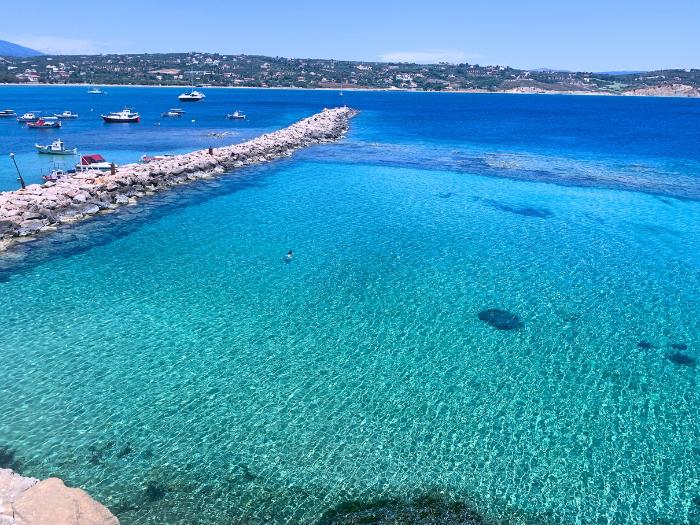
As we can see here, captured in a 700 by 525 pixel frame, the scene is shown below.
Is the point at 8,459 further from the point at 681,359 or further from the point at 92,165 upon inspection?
the point at 92,165

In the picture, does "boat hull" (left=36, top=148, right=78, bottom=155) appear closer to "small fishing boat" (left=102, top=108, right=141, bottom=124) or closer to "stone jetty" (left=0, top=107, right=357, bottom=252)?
"stone jetty" (left=0, top=107, right=357, bottom=252)

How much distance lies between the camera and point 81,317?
22672 millimetres

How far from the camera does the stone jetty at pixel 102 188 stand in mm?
33841

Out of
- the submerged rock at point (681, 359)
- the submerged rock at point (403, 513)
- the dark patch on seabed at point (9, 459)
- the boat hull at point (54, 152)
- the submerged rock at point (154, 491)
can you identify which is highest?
the boat hull at point (54, 152)

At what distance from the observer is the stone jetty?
3384 centimetres

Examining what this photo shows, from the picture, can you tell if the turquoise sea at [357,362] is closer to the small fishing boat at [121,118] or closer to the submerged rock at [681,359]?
the submerged rock at [681,359]

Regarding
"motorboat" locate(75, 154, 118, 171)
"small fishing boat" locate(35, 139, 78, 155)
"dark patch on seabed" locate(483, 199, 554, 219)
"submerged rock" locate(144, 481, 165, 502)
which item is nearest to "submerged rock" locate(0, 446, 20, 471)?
"submerged rock" locate(144, 481, 165, 502)

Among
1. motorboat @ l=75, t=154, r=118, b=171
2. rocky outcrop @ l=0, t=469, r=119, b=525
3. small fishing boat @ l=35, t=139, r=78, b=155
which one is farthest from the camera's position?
small fishing boat @ l=35, t=139, r=78, b=155

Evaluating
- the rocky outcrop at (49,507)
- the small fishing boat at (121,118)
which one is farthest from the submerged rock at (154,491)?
the small fishing boat at (121,118)

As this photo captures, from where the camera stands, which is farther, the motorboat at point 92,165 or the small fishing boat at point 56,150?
the small fishing boat at point 56,150

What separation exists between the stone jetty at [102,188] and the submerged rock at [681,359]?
→ 39.1 metres

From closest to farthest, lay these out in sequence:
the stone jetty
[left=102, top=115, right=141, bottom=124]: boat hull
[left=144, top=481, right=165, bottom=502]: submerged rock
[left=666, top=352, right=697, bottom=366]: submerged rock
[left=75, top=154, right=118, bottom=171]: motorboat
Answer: [left=144, top=481, right=165, bottom=502]: submerged rock
[left=666, top=352, right=697, bottom=366]: submerged rock
the stone jetty
[left=75, top=154, right=118, bottom=171]: motorboat
[left=102, top=115, right=141, bottom=124]: boat hull

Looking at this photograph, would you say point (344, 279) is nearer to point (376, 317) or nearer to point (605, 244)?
point (376, 317)

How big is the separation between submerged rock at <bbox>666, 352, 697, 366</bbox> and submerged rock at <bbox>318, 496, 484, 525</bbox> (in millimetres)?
13574
